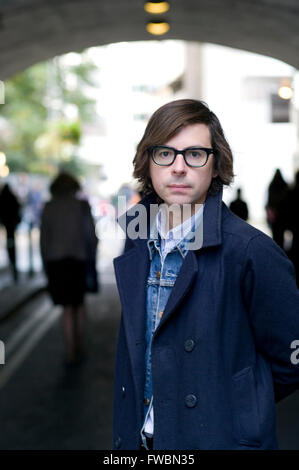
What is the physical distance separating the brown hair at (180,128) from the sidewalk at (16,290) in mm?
7133

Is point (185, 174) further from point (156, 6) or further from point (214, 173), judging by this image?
point (156, 6)

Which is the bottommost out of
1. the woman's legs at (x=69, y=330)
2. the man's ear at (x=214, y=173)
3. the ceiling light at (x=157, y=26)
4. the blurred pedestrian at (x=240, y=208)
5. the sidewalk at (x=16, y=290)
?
the sidewalk at (x=16, y=290)

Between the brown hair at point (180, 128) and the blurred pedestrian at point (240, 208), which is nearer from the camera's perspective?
the brown hair at point (180, 128)

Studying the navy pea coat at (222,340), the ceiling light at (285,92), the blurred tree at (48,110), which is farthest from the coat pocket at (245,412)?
the blurred tree at (48,110)

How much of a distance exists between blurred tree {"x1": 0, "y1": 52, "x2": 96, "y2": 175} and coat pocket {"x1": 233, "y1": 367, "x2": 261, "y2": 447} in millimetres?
21077

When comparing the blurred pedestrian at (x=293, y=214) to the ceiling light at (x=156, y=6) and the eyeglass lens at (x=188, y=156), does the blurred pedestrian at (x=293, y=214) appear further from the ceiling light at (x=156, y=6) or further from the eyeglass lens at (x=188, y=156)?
the eyeglass lens at (x=188, y=156)

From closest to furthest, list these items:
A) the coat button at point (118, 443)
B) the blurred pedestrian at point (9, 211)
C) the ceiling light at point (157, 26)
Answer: the coat button at point (118, 443), the ceiling light at point (157, 26), the blurred pedestrian at point (9, 211)

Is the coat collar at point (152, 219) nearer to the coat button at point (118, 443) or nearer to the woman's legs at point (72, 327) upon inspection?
the coat button at point (118, 443)

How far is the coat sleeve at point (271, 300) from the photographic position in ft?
6.26

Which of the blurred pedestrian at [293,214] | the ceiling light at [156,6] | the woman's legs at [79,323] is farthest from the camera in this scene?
the ceiling light at [156,6]

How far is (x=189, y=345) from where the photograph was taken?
6.21 feet

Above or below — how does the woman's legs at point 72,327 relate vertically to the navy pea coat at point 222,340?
below

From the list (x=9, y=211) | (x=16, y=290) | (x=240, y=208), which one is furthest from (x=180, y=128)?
(x=9, y=211)

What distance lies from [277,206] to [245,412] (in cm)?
470
